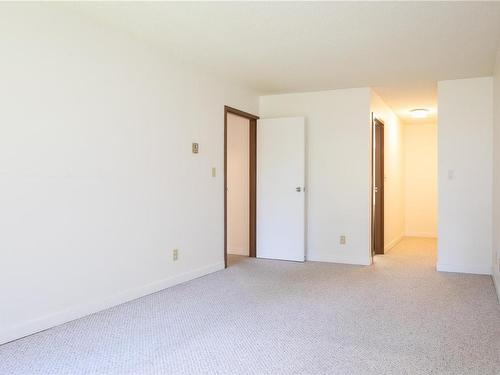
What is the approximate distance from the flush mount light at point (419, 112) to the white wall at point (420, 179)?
1.02 m

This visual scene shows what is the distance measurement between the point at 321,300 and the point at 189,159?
1.85 metres

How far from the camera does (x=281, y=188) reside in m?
5.45

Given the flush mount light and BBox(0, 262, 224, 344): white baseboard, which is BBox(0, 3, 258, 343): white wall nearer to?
BBox(0, 262, 224, 344): white baseboard

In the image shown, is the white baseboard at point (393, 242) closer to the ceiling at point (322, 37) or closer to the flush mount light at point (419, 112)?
the flush mount light at point (419, 112)

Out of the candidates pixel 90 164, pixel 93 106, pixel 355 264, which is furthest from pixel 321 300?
pixel 93 106

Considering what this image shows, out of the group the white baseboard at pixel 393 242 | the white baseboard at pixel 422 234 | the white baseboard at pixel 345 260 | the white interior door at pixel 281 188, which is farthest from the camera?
the white baseboard at pixel 422 234

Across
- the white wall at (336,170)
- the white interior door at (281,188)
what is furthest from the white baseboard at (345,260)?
the white interior door at (281,188)

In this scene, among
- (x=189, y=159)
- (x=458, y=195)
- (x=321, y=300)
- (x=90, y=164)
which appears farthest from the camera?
(x=458, y=195)

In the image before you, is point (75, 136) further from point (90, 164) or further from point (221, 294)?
point (221, 294)

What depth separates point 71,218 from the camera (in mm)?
2975

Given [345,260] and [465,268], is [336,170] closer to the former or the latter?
[345,260]

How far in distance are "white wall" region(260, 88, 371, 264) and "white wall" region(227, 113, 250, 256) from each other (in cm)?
65

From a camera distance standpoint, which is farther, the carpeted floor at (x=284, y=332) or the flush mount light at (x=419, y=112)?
the flush mount light at (x=419, y=112)

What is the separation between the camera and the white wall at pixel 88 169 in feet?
8.61
